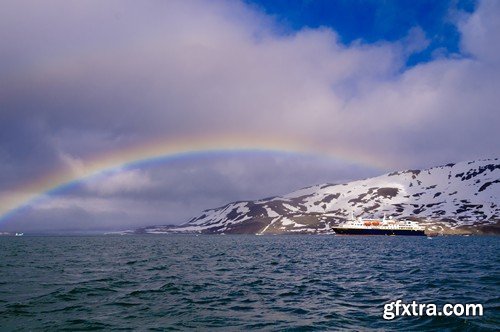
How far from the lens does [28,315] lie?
25703 mm

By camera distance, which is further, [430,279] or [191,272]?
[191,272]

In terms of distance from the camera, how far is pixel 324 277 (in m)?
44.9

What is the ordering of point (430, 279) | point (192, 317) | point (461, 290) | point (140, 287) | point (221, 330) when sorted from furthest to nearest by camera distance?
point (430, 279) < point (140, 287) < point (461, 290) < point (192, 317) < point (221, 330)

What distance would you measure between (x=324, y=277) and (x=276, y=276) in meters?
5.53

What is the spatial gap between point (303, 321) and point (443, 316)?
8.29 m

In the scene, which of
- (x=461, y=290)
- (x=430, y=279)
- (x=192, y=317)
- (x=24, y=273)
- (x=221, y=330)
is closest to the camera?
(x=221, y=330)

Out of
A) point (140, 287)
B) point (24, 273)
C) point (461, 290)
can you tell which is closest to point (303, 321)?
point (461, 290)

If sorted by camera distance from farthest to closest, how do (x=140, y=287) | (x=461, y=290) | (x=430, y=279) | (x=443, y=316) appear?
(x=430, y=279), (x=140, y=287), (x=461, y=290), (x=443, y=316)

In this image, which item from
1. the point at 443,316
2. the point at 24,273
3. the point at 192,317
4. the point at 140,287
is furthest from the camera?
the point at 24,273

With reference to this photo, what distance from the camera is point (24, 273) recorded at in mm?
50719

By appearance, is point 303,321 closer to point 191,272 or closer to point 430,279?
point 430,279

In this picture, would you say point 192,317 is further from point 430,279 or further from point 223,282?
point 430,279

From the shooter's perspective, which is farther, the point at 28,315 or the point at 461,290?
the point at 461,290

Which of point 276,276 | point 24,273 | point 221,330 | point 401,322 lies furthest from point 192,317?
point 24,273
